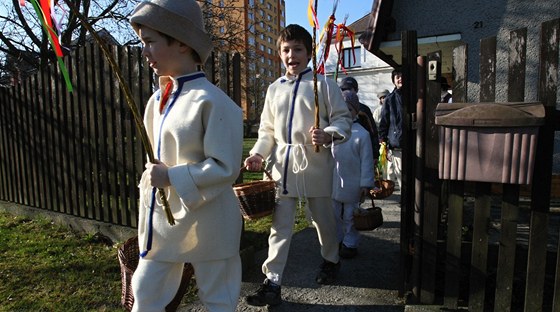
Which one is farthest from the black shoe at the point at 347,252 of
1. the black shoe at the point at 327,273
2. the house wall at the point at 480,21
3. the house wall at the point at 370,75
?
the house wall at the point at 370,75

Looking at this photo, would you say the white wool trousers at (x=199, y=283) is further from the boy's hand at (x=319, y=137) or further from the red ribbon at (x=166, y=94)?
the boy's hand at (x=319, y=137)

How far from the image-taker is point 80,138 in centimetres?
473

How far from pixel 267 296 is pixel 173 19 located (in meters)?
1.90

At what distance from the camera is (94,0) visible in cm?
1236

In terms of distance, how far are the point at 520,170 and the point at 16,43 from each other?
14.8 m

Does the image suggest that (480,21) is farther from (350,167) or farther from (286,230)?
(286,230)

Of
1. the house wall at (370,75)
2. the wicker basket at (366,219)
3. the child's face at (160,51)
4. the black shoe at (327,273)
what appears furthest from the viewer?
the house wall at (370,75)

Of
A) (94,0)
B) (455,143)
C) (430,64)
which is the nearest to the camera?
(455,143)

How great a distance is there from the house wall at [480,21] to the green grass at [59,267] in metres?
4.37

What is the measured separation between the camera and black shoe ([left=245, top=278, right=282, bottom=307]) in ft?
9.28

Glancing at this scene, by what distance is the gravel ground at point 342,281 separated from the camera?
2871 millimetres

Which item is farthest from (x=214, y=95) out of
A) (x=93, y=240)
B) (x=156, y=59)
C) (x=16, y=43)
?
(x=16, y=43)

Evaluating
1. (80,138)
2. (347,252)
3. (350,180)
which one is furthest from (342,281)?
(80,138)

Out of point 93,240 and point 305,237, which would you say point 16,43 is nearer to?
point 93,240
